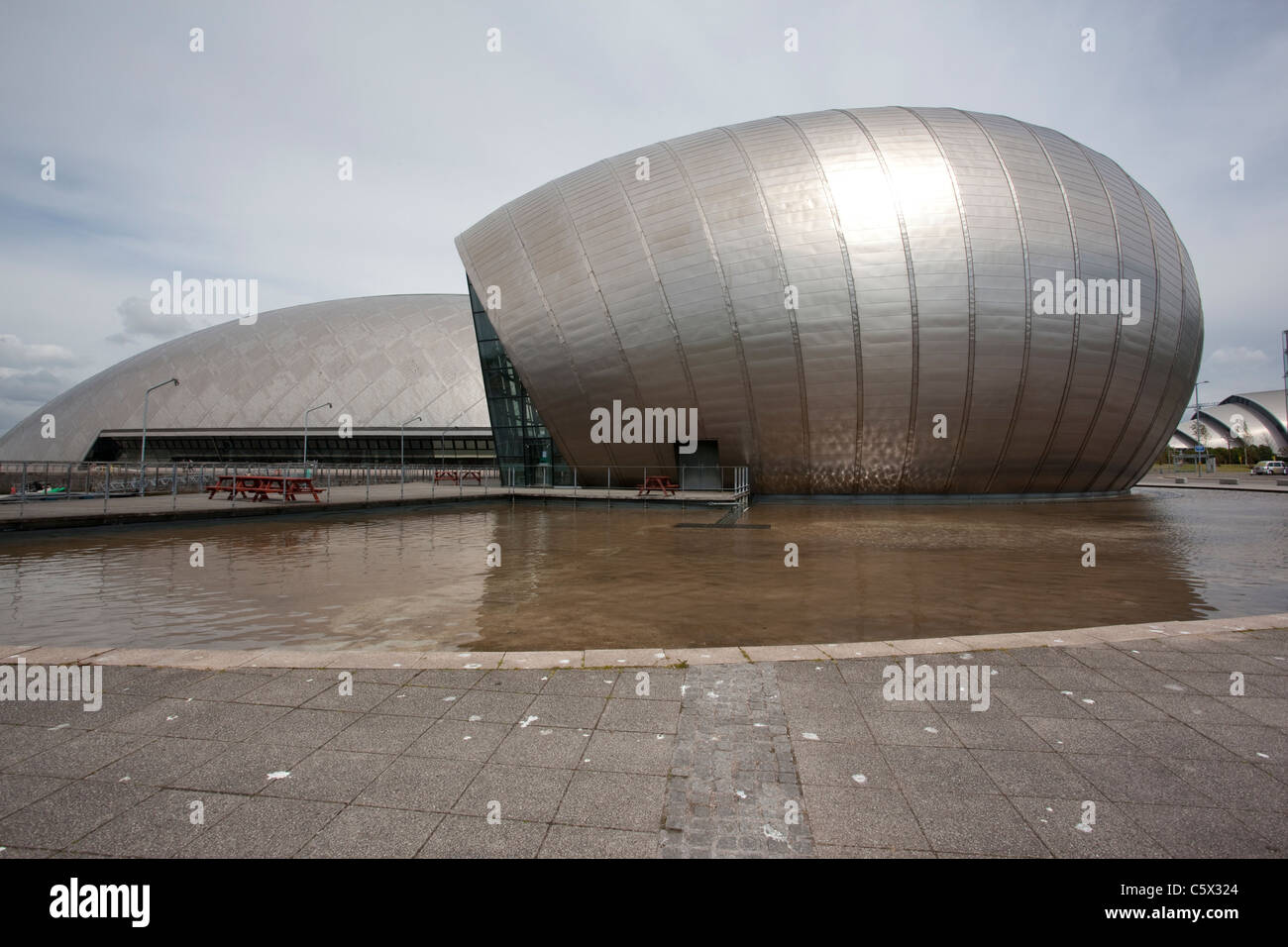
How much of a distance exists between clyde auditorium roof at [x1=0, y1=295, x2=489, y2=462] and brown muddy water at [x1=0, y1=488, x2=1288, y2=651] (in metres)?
33.5

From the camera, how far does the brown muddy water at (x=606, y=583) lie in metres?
6.32

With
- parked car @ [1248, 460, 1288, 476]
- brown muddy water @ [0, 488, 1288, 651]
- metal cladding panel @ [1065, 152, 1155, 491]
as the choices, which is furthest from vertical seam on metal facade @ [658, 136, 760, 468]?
parked car @ [1248, 460, 1288, 476]

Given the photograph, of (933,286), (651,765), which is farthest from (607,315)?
(651,765)

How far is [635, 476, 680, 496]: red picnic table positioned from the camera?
2486 centimetres

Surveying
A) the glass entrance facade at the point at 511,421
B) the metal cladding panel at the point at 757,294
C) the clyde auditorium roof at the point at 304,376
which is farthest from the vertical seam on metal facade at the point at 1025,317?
the clyde auditorium roof at the point at 304,376

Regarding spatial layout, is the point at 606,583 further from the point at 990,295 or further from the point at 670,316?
the point at 990,295

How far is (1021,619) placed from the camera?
6699 mm

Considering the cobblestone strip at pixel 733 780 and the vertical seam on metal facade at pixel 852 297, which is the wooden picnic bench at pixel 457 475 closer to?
the vertical seam on metal facade at pixel 852 297

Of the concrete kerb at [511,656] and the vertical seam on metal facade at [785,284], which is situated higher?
the vertical seam on metal facade at [785,284]

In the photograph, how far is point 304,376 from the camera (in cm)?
4969

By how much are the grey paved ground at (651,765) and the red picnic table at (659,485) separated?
20303 millimetres
